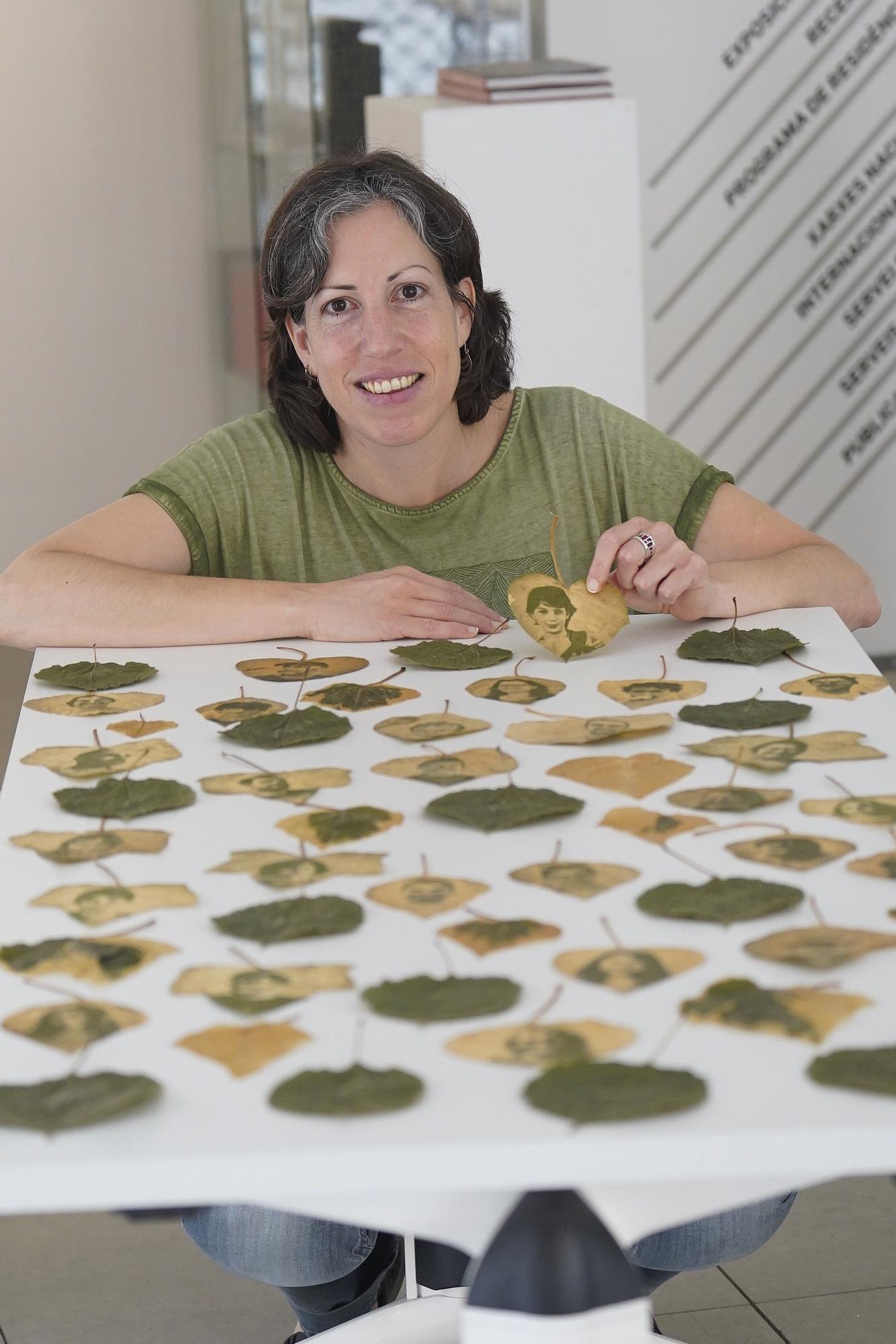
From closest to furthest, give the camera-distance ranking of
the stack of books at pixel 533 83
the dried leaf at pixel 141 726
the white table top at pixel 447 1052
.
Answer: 1. the white table top at pixel 447 1052
2. the dried leaf at pixel 141 726
3. the stack of books at pixel 533 83

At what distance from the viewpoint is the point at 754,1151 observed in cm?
69

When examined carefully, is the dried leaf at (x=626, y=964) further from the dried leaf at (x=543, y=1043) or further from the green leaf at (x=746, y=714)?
the green leaf at (x=746, y=714)

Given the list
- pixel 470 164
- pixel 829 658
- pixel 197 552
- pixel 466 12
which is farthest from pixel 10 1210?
pixel 466 12

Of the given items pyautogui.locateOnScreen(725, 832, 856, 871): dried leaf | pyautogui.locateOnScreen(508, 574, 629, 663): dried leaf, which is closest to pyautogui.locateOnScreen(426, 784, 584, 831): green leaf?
pyautogui.locateOnScreen(725, 832, 856, 871): dried leaf

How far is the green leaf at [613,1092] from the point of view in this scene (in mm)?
702

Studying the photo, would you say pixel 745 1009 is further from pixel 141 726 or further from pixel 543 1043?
pixel 141 726

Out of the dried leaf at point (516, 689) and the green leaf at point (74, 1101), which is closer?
the green leaf at point (74, 1101)

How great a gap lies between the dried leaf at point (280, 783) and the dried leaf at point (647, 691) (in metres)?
0.26

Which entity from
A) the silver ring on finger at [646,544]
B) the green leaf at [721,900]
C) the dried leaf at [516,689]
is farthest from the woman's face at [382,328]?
the green leaf at [721,900]

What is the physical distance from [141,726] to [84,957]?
427 millimetres

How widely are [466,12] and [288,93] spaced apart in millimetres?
707

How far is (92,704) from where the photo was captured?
1.34 m

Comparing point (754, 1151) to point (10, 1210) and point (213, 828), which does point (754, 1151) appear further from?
point (213, 828)

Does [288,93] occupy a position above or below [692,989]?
above
